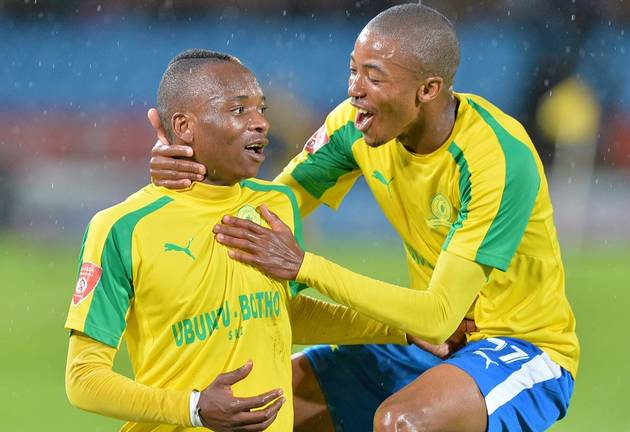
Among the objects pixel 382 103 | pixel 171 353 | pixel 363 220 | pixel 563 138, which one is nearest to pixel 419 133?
pixel 382 103

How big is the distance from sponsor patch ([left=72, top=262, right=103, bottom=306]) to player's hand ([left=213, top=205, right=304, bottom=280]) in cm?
38

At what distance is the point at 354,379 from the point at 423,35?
1.36m

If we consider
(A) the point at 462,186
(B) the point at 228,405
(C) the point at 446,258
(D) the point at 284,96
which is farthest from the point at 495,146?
(D) the point at 284,96

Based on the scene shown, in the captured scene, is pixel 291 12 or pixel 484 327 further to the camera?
pixel 291 12

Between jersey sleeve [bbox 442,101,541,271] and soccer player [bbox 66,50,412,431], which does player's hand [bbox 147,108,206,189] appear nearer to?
soccer player [bbox 66,50,412,431]

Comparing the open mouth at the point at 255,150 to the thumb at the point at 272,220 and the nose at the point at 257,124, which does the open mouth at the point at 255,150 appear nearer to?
the nose at the point at 257,124

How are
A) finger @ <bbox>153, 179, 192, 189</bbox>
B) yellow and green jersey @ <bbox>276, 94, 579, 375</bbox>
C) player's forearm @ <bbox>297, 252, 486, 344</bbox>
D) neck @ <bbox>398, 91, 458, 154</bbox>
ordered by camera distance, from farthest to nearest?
neck @ <bbox>398, 91, 458, 154</bbox>, yellow and green jersey @ <bbox>276, 94, 579, 375</bbox>, player's forearm @ <bbox>297, 252, 486, 344</bbox>, finger @ <bbox>153, 179, 192, 189</bbox>

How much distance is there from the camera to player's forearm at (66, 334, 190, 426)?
3018 mm

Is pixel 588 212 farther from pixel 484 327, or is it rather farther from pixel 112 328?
pixel 112 328

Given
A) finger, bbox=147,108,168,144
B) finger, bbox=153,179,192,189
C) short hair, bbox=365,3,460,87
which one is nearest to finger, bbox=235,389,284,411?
finger, bbox=153,179,192,189

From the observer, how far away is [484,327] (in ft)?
13.3

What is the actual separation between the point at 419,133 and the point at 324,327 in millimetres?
799

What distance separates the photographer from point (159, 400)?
3029 millimetres

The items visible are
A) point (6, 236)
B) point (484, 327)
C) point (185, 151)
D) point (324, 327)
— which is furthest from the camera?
point (6, 236)
